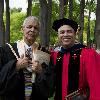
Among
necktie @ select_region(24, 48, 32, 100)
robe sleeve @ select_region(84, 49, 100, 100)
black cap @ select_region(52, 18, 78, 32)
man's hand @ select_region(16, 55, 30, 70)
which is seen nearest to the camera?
man's hand @ select_region(16, 55, 30, 70)

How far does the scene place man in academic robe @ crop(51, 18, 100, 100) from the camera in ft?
18.8

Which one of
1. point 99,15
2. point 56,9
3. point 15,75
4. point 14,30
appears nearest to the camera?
point 15,75

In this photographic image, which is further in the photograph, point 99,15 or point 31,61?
point 99,15

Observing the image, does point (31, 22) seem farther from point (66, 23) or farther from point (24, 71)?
point (24, 71)

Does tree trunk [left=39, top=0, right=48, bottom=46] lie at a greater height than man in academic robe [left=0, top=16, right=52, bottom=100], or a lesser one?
greater

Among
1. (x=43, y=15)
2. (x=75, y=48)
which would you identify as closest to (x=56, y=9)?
(x=43, y=15)

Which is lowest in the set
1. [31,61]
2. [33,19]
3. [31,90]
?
[31,90]

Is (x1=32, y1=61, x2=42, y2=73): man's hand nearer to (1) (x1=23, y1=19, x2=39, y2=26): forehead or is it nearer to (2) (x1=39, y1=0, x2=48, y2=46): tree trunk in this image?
(1) (x1=23, y1=19, x2=39, y2=26): forehead

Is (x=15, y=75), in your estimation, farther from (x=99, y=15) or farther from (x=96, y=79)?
(x=99, y=15)

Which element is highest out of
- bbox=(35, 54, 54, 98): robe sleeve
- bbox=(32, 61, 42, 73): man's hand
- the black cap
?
the black cap

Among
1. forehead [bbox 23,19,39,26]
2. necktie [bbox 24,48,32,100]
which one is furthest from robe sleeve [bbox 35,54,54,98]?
forehead [bbox 23,19,39,26]

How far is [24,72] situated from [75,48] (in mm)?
874

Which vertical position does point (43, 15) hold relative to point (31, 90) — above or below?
above

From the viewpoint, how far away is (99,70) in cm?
580
